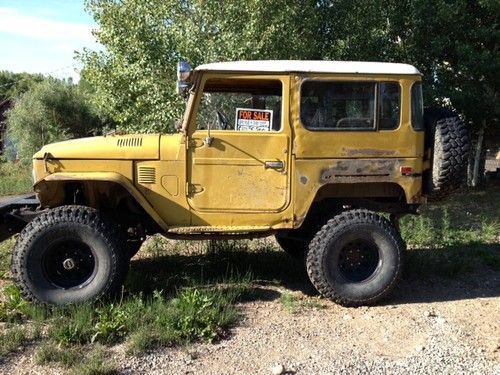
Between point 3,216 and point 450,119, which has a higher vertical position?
point 450,119

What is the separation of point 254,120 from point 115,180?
1.33 metres

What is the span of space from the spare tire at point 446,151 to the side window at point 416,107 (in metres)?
0.14

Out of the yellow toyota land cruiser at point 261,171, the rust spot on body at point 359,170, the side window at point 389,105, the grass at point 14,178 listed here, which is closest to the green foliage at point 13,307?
the yellow toyota land cruiser at point 261,171

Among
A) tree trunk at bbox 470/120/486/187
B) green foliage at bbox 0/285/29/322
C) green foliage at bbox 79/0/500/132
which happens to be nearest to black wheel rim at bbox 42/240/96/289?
green foliage at bbox 0/285/29/322

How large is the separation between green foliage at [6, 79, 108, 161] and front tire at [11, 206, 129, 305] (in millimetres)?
14569

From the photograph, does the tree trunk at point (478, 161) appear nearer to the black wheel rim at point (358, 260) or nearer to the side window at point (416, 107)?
the side window at point (416, 107)

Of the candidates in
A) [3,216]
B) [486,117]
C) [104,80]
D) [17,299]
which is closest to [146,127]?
[104,80]

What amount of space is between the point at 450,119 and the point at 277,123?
1.57m

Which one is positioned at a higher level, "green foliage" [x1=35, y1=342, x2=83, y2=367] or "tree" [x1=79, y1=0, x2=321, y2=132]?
"tree" [x1=79, y1=0, x2=321, y2=132]

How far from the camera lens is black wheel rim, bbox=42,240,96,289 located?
525 centimetres

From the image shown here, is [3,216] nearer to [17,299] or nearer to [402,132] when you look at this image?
[17,299]

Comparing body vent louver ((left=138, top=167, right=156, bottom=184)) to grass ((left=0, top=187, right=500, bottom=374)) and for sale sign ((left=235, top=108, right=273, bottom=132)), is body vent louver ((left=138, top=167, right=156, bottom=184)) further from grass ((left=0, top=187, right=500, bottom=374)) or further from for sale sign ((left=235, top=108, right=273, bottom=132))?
grass ((left=0, top=187, right=500, bottom=374))

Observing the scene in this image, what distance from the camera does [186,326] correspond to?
15.5 feet

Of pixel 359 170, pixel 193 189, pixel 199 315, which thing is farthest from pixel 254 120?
pixel 199 315
